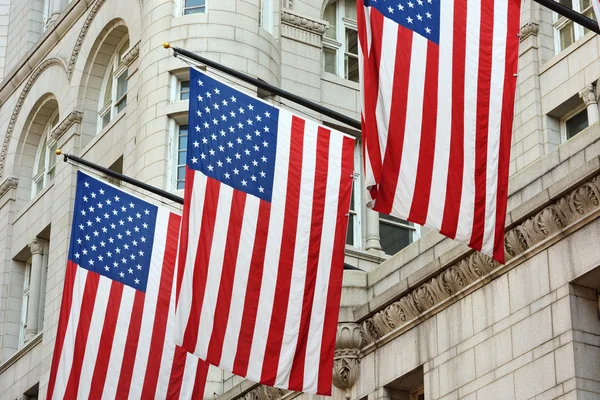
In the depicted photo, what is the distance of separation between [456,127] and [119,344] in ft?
29.6

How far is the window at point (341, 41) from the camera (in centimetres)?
3812

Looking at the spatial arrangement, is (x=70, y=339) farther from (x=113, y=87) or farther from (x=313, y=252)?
(x=113, y=87)

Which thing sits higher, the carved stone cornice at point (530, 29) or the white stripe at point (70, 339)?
the carved stone cornice at point (530, 29)

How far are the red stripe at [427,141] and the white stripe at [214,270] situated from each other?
4083 mm

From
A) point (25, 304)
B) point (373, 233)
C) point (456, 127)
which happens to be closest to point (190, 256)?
point (456, 127)

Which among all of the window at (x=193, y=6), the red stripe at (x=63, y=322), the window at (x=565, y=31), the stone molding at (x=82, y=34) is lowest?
the red stripe at (x=63, y=322)

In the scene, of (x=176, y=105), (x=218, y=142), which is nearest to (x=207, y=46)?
(x=176, y=105)

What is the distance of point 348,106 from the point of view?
3722 cm

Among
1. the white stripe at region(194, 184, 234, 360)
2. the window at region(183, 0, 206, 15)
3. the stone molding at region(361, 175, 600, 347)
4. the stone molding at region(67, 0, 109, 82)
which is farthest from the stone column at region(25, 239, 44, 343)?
the white stripe at region(194, 184, 234, 360)

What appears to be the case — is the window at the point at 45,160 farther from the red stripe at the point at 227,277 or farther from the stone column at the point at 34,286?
the red stripe at the point at 227,277

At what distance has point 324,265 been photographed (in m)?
21.2

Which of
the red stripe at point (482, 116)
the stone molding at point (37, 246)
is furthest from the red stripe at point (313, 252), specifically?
the stone molding at point (37, 246)

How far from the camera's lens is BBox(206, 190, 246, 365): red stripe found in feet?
68.2

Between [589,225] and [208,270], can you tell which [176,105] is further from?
[589,225]
